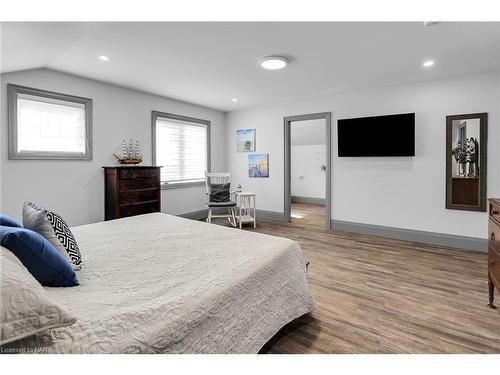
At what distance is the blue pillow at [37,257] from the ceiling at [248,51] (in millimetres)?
1677

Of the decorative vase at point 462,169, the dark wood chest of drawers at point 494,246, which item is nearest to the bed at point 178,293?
the dark wood chest of drawers at point 494,246

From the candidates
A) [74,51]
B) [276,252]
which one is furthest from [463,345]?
[74,51]

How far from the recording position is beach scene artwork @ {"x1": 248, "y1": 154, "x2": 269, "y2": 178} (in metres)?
5.90

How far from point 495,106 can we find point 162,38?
4327mm

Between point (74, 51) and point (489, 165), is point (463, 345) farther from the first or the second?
point (74, 51)

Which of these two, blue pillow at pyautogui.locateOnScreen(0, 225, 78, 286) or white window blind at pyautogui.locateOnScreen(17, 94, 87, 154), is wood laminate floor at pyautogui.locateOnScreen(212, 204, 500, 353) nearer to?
blue pillow at pyautogui.locateOnScreen(0, 225, 78, 286)

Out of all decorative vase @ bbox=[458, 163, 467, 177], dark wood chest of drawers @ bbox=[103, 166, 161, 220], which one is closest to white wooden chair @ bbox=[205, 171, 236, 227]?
dark wood chest of drawers @ bbox=[103, 166, 161, 220]

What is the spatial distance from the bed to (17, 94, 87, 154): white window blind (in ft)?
6.42

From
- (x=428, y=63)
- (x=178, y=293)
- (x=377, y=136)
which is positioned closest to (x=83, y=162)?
(x=178, y=293)

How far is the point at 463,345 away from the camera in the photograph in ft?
5.82

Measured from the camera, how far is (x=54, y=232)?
145cm

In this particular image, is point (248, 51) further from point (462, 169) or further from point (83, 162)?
point (462, 169)

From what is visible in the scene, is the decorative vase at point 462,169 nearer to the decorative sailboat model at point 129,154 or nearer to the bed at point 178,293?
the bed at point 178,293

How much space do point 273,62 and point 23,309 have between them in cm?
324
